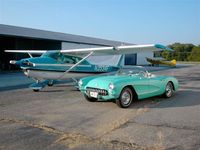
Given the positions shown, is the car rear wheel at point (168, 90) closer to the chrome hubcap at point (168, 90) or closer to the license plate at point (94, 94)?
the chrome hubcap at point (168, 90)

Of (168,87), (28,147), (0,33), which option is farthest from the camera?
(0,33)

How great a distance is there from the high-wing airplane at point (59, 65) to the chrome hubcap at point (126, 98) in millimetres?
3660

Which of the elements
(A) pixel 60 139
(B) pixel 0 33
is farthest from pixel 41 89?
(B) pixel 0 33

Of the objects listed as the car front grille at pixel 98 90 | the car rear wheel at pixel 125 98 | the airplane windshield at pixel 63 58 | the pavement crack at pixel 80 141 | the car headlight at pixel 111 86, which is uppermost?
the airplane windshield at pixel 63 58

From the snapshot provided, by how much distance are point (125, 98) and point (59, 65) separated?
580 centimetres

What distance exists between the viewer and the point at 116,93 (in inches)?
316

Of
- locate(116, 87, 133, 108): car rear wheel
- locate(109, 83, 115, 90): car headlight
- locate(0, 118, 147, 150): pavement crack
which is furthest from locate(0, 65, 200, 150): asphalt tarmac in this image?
locate(109, 83, 115, 90): car headlight

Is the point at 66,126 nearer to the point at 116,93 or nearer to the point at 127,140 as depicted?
the point at 127,140

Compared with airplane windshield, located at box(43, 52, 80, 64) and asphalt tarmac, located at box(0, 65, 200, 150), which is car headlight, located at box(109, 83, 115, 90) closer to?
asphalt tarmac, located at box(0, 65, 200, 150)

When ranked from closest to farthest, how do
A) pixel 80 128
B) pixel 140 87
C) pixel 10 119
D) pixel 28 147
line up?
1. pixel 28 147
2. pixel 80 128
3. pixel 10 119
4. pixel 140 87

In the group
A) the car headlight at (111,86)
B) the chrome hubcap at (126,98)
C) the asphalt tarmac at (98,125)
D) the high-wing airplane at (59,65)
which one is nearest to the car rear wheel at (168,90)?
the asphalt tarmac at (98,125)

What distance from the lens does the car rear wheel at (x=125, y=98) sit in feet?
27.0

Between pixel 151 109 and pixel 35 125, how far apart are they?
11.7 feet

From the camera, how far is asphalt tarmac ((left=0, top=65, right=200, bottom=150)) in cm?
492
